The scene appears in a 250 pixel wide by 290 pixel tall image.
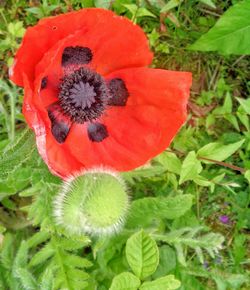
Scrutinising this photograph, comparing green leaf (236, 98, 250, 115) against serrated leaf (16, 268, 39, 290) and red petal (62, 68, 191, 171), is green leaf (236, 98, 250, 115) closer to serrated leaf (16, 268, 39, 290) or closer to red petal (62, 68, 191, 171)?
red petal (62, 68, 191, 171)

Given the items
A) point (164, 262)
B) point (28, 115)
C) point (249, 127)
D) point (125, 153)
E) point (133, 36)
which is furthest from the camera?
point (249, 127)

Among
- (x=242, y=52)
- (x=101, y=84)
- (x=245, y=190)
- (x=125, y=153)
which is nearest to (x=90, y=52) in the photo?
(x=101, y=84)

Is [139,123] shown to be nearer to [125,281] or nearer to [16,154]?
[16,154]

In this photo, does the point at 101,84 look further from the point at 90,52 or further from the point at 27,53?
the point at 27,53

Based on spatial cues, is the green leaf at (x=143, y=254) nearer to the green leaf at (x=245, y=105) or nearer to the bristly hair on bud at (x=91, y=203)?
the bristly hair on bud at (x=91, y=203)

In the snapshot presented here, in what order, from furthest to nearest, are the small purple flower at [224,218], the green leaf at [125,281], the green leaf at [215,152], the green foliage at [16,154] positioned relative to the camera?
the small purple flower at [224,218] → the green leaf at [215,152] → the green foliage at [16,154] → the green leaf at [125,281]

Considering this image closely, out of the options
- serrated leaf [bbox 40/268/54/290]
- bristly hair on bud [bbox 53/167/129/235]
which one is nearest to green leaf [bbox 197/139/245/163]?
bristly hair on bud [bbox 53/167/129/235]

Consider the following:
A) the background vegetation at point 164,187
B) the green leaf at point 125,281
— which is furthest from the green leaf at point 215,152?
the green leaf at point 125,281
